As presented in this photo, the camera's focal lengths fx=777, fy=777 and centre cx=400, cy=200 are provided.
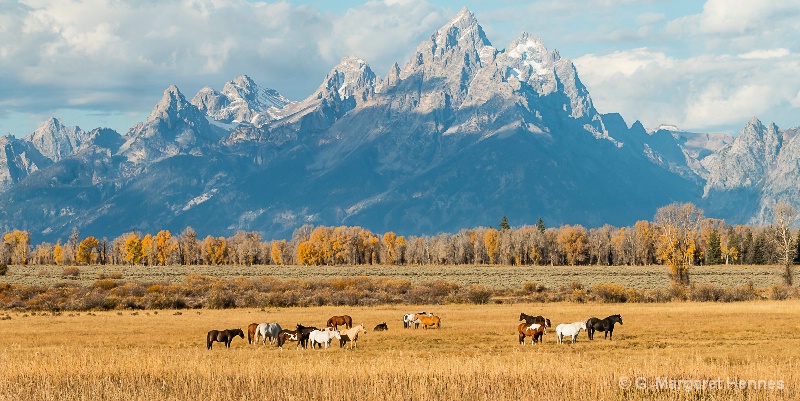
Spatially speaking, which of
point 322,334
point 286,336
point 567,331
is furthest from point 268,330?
point 567,331

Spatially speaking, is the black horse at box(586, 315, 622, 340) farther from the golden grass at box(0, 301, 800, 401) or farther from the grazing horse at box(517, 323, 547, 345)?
the grazing horse at box(517, 323, 547, 345)

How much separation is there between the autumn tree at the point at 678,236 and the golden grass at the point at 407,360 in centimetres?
2924

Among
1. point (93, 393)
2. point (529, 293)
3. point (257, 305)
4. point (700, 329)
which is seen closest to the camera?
point (93, 393)

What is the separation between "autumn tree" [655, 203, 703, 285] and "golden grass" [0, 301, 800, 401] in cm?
2924

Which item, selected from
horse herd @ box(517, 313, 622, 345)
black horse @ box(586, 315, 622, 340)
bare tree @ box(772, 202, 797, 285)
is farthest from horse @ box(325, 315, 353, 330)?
bare tree @ box(772, 202, 797, 285)

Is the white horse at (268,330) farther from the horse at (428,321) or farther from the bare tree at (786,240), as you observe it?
the bare tree at (786,240)

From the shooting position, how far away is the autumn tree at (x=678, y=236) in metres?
86.6

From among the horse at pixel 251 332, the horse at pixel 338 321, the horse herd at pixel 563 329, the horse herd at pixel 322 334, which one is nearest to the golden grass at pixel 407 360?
the horse herd at pixel 322 334

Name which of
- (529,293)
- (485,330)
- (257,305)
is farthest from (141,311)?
(529,293)

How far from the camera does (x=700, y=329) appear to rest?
42.7m

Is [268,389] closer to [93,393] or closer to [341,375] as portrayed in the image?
[341,375]

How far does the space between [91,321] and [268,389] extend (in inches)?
1379

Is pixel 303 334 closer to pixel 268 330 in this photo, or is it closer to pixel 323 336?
pixel 323 336

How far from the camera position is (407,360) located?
1054 inches
